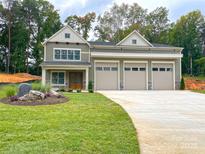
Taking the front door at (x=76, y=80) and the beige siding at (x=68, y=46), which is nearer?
the beige siding at (x=68, y=46)

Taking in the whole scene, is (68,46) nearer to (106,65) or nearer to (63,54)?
(63,54)

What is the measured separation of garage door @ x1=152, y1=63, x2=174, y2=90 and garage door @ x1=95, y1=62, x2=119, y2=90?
4.31 meters

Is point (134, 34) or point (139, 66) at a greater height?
point (134, 34)

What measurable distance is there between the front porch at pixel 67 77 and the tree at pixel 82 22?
22.4 m

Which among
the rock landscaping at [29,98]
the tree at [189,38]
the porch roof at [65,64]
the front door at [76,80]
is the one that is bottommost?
the rock landscaping at [29,98]

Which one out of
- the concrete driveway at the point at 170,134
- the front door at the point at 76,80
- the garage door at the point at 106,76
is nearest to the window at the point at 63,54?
the front door at the point at 76,80

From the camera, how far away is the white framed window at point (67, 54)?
29219 mm

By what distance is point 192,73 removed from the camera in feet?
171

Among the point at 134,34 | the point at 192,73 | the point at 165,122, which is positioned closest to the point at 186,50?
the point at 192,73

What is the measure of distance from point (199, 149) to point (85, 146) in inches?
93.8

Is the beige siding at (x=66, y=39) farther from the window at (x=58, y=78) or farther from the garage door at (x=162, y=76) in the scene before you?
the garage door at (x=162, y=76)

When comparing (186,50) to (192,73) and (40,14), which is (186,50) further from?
(40,14)

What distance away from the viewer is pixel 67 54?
29312 millimetres

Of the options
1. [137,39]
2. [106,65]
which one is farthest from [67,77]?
[137,39]
